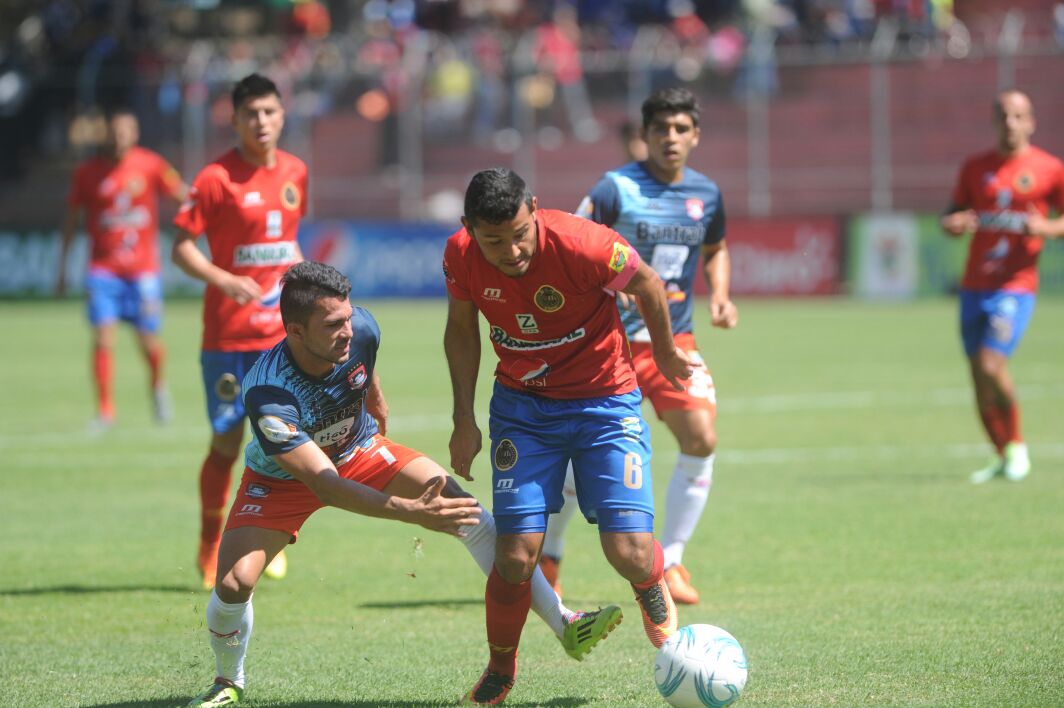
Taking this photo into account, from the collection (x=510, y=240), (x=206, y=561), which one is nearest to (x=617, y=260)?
(x=510, y=240)

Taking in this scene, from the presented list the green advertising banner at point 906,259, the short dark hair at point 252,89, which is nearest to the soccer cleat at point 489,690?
the short dark hair at point 252,89

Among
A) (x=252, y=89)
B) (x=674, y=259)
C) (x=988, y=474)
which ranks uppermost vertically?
(x=252, y=89)

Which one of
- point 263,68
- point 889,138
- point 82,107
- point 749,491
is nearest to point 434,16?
point 263,68

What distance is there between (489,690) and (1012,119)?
21.7ft

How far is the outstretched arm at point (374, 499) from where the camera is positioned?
5.16 meters

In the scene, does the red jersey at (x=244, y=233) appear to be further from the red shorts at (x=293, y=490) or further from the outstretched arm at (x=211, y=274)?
the red shorts at (x=293, y=490)

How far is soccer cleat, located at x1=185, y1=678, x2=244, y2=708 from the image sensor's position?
5.66 metres

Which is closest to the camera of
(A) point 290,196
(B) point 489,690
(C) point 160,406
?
(B) point 489,690

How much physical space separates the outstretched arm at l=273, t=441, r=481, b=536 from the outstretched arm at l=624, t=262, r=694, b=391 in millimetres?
953

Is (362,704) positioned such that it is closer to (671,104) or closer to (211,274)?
(211,274)

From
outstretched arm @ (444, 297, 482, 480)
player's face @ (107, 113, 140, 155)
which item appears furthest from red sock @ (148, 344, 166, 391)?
outstretched arm @ (444, 297, 482, 480)

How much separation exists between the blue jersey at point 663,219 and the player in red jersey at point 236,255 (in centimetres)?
181

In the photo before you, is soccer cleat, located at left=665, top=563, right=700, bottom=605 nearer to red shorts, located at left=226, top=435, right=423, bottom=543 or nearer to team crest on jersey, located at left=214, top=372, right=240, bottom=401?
red shorts, located at left=226, top=435, right=423, bottom=543

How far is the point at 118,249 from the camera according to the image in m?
13.8
